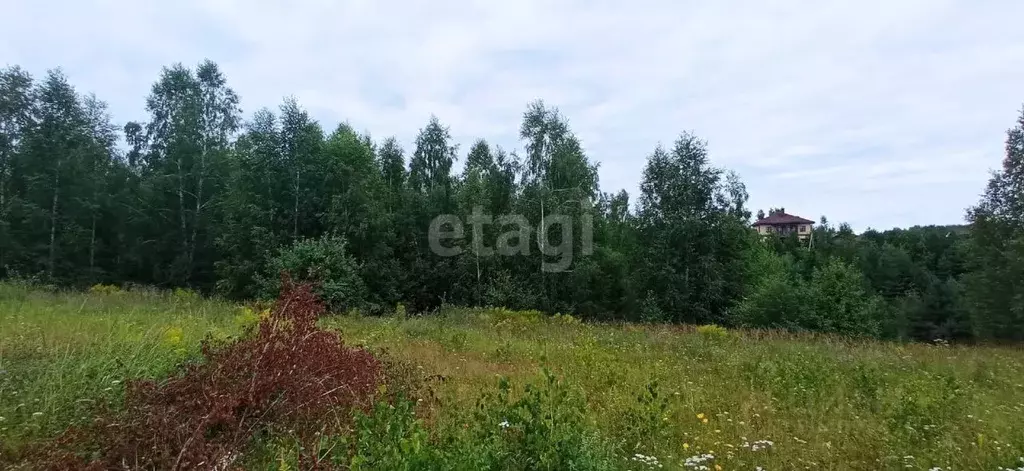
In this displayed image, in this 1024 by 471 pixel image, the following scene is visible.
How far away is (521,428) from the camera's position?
3.40 meters

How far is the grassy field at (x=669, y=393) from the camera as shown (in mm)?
3789

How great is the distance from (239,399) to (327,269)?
701 inches

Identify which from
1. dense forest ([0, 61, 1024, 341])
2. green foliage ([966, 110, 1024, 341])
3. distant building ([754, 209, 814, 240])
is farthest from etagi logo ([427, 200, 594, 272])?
distant building ([754, 209, 814, 240])

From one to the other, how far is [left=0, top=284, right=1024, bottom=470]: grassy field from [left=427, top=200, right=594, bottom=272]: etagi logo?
15122mm

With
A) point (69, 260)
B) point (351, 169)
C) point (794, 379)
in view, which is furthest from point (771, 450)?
point (69, 260)

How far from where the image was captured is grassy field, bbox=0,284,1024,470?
3789mm

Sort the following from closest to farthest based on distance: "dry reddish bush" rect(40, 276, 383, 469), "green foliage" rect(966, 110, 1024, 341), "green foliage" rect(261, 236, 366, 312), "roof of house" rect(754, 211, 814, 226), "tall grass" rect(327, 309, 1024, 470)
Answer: "dry reddish bush" rect(40, 276, 383, 469) → "tall grass" rect(327, 309, 1024, 470) → "green foliage" rect(261, 236, 366, 312) → "green foliage" rect(966, 110, 1024, 341) → "roof of house" rect(754, 211, 814, 226)

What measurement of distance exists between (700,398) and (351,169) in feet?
72.6

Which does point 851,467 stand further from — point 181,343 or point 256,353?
point 181,343

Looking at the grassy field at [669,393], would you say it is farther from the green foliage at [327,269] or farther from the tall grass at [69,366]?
the green foliage at [327,269]

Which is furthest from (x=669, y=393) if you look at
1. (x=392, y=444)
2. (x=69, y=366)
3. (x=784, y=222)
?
(x=784, y=222)

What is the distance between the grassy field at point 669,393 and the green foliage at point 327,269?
11451 millimetres

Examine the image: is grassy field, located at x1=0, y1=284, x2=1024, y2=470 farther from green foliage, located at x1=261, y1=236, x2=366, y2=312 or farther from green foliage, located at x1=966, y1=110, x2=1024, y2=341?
green foliage, located at x1=966, y1=110, x2=1024, y2=341

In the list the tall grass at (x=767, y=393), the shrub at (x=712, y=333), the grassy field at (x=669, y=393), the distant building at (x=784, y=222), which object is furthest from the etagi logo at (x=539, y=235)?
the distant building at (x=784, y=222)
